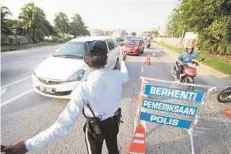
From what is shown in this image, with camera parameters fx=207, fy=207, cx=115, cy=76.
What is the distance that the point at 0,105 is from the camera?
5.52m

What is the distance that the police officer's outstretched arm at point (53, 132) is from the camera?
1596 millimetres

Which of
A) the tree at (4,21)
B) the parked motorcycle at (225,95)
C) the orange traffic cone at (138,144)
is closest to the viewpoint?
the orange traffic cone at (138,144)

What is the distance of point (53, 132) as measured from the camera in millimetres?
1756

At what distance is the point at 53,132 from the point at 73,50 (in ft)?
18.8

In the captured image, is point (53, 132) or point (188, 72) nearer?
point (53, 132)

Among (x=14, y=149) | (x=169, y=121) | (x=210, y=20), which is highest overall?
(x=210, y=20)

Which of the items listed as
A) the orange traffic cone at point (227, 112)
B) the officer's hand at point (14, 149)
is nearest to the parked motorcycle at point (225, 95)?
the orange traffic cone at point (227, 112)

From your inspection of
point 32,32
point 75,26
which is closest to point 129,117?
point 32,32

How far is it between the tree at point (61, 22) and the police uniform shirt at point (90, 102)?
226 feet

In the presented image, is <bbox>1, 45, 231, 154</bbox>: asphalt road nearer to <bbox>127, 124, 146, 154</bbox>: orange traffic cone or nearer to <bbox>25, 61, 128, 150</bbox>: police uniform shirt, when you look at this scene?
<bbox>127, 124, 146, 154</bbox>: orange traffic cone

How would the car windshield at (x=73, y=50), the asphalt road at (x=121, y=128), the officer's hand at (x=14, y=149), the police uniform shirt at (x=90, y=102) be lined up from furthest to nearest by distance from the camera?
the car windshield at (x=73, y=50), the asphalt road at (x=121, y=128), the police uniform shirt at (x=90, y=102), the officer's hand at (x=14, y=149)

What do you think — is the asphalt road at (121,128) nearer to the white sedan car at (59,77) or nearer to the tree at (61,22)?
the white sedan car at (59,77)

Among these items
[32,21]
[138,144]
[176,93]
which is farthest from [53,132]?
[32,21]

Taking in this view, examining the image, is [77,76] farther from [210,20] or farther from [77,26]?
[77,26]
